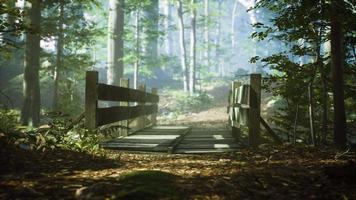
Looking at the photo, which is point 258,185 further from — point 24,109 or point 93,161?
point 24,109

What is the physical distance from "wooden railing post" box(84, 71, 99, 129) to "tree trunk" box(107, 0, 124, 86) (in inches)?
618

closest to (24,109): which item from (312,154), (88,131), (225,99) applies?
(88,131)

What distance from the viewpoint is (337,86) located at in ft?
25.0

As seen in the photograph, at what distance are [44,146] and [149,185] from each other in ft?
10.9

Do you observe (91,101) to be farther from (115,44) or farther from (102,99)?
(115,44)

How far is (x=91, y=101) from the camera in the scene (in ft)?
26.2

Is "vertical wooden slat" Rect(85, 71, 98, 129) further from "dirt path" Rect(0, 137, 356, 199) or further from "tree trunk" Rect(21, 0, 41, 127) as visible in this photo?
"tree trunk" Rect(21, 0, 41, 127)

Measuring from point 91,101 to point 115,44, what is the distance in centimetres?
1663

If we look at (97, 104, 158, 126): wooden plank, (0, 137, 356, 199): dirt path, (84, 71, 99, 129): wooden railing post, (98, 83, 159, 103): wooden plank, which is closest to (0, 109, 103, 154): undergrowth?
(84, 71, 99, 129): wooden railing post

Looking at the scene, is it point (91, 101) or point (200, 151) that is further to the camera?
point (200, 151)

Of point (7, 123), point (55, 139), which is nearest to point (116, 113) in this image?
point (55, 139)

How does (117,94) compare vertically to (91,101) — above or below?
above

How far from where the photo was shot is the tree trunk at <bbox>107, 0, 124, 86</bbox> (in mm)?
23719

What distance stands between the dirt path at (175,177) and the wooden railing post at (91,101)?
3.88 ft
